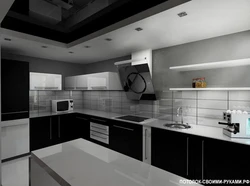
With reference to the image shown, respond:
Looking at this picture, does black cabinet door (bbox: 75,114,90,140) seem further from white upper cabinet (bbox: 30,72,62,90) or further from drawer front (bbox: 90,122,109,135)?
white upper cabinet (bbox: 30,72,62,90)

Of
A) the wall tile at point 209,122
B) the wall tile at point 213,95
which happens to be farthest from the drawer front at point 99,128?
the wall tile at point 213,95

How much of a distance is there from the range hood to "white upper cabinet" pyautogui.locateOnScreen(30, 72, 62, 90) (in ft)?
5.58

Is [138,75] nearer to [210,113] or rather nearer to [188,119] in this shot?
[188,119]

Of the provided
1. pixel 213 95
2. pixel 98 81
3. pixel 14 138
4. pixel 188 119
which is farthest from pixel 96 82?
pixel 213 95

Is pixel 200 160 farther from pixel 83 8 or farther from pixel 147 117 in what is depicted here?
pixel 83 8

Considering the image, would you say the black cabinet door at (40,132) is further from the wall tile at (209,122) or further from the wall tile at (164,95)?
the wall tile at (209,122)

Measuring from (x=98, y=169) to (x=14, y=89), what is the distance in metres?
2.58

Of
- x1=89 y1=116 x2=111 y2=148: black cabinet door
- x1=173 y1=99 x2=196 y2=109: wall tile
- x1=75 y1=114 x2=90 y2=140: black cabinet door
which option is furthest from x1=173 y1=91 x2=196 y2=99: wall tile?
x1=75 y1=114 x2=90 y2=140: black cabinet door

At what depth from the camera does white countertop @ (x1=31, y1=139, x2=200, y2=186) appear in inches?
32.8

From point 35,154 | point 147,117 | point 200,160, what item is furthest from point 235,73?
point 35,154

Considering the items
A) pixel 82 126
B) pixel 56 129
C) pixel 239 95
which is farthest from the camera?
pixel 82 126

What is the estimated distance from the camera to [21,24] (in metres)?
2.19

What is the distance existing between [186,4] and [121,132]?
2.14 metres

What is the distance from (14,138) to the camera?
2.74 metres
